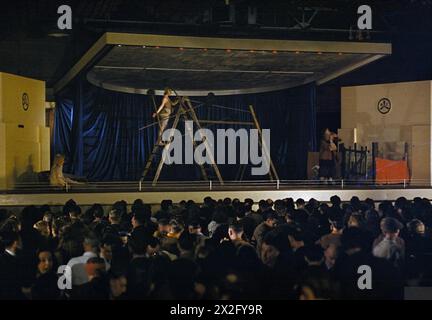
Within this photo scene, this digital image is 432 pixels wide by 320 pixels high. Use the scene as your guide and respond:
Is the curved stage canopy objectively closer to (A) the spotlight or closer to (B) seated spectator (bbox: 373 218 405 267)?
(A) the spotlight

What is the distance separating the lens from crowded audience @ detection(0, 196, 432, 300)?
5.30 meters

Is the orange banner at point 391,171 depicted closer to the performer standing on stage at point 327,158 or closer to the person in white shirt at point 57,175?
the performer standing on stage at point 327,158

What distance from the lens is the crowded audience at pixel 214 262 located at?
5.30 meters

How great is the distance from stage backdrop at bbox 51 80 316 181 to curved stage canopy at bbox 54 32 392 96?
354 millimetres

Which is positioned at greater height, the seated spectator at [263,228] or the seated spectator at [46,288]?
the seated spectator at [263,228]

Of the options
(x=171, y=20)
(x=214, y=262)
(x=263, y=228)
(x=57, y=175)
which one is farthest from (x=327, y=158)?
(x=214, y=262)

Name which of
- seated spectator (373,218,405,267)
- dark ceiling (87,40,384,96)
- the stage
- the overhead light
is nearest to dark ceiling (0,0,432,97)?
the overhead light

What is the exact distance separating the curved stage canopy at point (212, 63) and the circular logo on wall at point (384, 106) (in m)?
1.40

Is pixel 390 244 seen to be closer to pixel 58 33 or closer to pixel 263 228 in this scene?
pixel 263 228

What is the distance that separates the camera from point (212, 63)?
54.4 feet

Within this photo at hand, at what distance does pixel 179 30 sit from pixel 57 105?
24.3 feet

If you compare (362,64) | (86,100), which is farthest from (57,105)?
(362,64)

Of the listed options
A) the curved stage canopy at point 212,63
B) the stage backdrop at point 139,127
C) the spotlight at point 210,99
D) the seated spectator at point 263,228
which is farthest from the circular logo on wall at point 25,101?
the seated spectator at point 263,228
